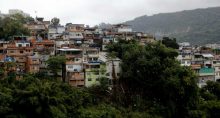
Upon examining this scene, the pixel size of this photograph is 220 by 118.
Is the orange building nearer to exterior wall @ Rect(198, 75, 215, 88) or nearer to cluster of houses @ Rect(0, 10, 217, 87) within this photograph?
cluster of houses @ Rect(0, 10, 217, 87)

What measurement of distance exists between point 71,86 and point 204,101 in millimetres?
9189

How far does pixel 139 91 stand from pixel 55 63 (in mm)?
5882

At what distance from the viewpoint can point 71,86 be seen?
84.5ft

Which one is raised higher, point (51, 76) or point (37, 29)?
point (37, 29)

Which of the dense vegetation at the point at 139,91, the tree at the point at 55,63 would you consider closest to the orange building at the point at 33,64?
the dense vegetation at the point at 139,91

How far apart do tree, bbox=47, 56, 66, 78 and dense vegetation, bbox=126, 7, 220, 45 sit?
53.6m

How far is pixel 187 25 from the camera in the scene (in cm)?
10206

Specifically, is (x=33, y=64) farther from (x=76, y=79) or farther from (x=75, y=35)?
(x=75, y=35)

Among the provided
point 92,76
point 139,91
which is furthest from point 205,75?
point 92,76

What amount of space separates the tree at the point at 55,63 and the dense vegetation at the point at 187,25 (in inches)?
2111

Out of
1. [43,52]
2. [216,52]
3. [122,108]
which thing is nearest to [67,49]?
[43,52]

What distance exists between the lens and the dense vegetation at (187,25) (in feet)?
269

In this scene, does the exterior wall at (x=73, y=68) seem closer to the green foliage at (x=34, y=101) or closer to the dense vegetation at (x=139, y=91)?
the dense vegetation at (x=139, y=91)

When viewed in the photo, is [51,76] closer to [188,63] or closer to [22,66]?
[22,66]
